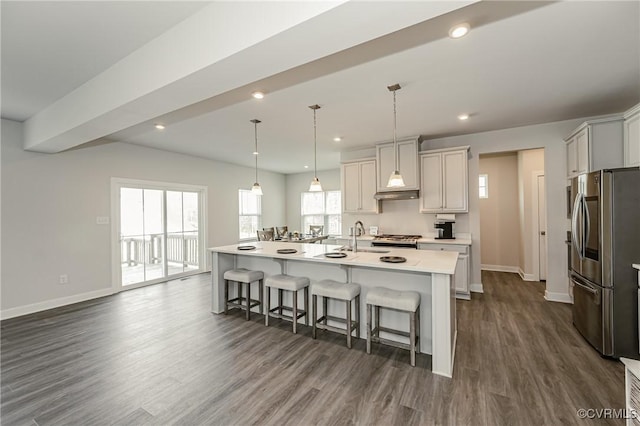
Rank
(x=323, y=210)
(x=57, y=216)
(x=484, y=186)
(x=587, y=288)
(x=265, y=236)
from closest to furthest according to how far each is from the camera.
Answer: (x=587, y=288), (x=57, y=216), (x=484, y=186), (x=265, y=236), (x=323, y=210)

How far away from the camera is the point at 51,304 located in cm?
414

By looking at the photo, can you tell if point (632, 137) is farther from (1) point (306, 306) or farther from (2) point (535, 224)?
(1) point (306, 306)

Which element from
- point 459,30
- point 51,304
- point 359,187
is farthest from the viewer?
point 359,187

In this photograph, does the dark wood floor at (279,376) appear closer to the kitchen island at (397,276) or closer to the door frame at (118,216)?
the kitchen island at (397,276)

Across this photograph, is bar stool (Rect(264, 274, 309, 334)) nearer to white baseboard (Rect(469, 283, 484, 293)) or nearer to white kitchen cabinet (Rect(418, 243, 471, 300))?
white kitchen cabinet (Rect(418, 243, 471, 300))

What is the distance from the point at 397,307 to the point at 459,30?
2.26 metres

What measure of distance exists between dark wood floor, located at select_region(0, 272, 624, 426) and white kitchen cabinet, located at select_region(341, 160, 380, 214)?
2562 mm

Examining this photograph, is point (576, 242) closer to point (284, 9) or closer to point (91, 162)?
point (284, 9)

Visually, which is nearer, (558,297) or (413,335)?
(413,335)

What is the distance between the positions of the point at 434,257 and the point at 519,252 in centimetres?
438

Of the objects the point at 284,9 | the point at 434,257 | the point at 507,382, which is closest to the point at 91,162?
the point at 284,9

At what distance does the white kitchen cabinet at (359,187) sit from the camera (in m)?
5.30

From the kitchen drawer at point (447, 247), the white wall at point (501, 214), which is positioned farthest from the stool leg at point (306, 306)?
the white wall at point (501, 214)

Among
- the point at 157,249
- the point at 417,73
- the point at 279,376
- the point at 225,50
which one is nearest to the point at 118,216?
the point at 157,249
